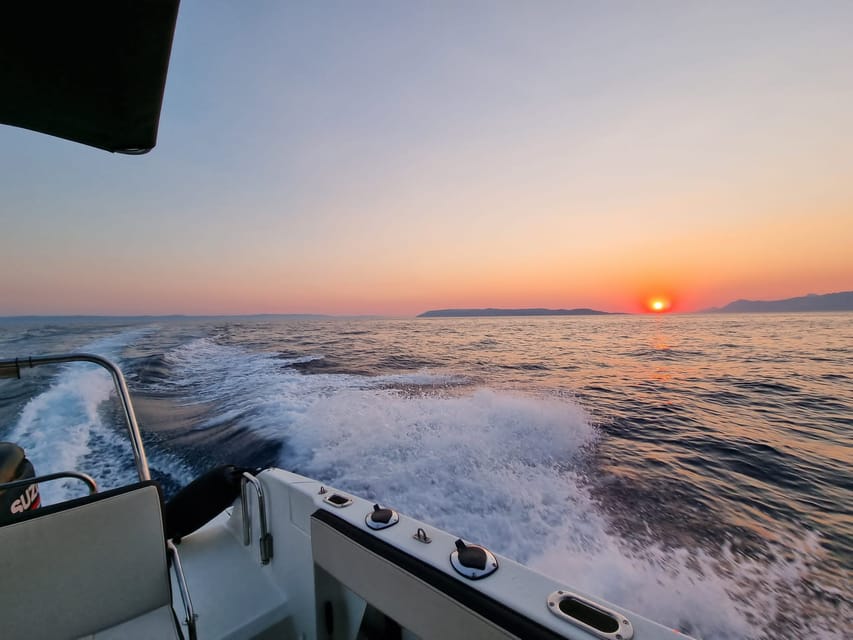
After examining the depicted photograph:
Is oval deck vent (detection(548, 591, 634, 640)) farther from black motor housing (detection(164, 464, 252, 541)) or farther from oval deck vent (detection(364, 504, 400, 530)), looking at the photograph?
black motor housing (detection(164, 464, 252, 541))

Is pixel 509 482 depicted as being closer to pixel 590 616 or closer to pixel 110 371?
pixel 590 616

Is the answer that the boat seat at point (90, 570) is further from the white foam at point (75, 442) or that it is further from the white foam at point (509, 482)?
the white foam at point (75, 442)

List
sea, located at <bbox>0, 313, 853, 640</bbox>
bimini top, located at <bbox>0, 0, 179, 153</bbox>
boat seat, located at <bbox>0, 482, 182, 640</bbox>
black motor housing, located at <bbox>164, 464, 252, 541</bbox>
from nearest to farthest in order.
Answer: bimini top, located at <bbox>0, 0, 179, 153</bbox>
boat seat, located at <bbox>0, 482, 182, 640</bbox>
black motor housing, located at <bbox>164, 464, 252, 541</bbox>
sea, located at <bbox>0, 313, 853, 640</bbox>

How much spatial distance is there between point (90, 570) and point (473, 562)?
124cm

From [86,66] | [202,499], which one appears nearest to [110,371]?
[202,499]

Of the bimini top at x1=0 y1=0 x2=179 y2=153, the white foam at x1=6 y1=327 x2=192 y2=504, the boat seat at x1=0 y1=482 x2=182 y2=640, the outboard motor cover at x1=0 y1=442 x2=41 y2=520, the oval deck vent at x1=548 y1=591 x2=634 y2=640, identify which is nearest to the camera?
the oval deck vent at x1=548 y1=591 x2=634 y2=640

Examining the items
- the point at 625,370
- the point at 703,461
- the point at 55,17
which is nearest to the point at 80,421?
the point at 55,17

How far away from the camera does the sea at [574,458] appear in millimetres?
2299

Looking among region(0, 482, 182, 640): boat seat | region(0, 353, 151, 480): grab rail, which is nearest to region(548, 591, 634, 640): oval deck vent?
region(0, 482, 182, 640): boat seat

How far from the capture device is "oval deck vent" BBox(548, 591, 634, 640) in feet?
2.52

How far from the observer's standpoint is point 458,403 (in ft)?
19.2

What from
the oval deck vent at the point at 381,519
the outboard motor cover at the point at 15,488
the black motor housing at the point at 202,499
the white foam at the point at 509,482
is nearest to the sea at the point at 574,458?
the white foam at the point at 509,482

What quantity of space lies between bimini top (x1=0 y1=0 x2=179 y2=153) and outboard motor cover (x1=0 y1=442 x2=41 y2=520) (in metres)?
1.62

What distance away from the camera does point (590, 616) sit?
2.72ft
